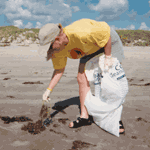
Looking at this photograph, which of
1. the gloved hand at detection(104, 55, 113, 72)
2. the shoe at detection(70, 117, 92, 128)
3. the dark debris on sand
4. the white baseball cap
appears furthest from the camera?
the dark debris on sand

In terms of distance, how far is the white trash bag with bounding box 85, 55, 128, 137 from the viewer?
181cm

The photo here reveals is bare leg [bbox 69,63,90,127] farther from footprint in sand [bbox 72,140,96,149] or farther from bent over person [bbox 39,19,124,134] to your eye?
footprint in sand [bbox 72,140,96,149]

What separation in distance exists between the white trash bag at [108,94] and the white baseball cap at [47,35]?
0.62m

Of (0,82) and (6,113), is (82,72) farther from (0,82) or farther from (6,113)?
(0,82)

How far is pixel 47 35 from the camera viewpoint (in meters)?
1.50

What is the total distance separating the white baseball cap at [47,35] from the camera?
4.92 feet

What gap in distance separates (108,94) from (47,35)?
0.98 meters

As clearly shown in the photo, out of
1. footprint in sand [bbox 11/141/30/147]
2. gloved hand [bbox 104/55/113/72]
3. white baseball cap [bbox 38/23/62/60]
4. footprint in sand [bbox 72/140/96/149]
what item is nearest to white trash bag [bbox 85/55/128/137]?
gloved hand [bbox 104/55/113/72]

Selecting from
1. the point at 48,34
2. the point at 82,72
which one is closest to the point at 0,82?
the point at 82,72

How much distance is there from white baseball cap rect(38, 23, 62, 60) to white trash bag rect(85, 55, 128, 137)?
62 cm

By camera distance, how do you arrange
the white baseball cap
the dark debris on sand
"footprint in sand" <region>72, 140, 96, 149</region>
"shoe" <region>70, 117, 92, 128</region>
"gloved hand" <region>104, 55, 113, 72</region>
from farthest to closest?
the dark debris on sand < "shoe" <region>70, 117, 92, 128</region> < "gloved hand" <region>104, 55, 113, 72</region> < "footprint in sand" <region>72, 140, 96, 149</region> < the white baseball cap

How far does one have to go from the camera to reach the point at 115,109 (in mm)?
1872

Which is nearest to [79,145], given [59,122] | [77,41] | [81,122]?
[81,122]

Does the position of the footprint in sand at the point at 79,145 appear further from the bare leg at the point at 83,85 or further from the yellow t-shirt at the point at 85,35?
the yellow t-shirt at the point at 85,35
